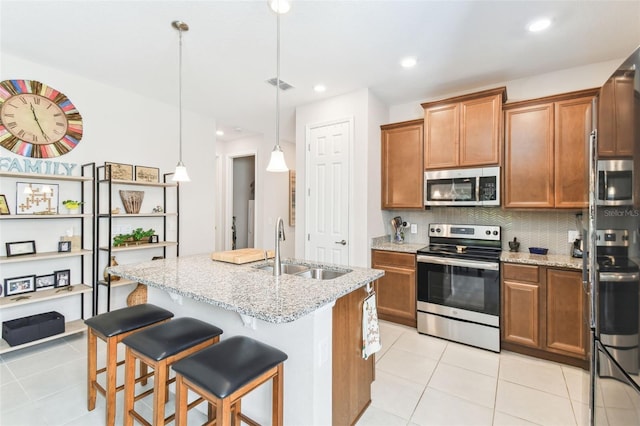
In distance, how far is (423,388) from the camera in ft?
7.41

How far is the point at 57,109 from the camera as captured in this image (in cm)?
302

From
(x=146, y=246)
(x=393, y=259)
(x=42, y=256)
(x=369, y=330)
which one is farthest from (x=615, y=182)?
(x=42, y=256)

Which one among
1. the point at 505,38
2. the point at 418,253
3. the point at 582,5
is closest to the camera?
the point at 582,5

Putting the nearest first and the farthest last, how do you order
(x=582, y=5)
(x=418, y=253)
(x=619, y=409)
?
(x=619, y=409) < (x=582, y=5) < (x=418, y=253)

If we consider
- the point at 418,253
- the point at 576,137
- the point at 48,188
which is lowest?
the point at 418,253

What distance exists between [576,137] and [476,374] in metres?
2.27

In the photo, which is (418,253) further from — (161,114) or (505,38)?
(161,114)

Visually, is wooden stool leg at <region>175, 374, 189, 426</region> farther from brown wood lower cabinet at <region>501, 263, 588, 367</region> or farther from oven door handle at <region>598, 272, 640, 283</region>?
brown wood lower cabinet at <region>501, 263, 588, 367</region>

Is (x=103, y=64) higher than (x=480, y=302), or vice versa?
(x=103, y=64)

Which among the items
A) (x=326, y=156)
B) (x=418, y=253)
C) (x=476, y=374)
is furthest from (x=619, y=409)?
(x=326, y=156)

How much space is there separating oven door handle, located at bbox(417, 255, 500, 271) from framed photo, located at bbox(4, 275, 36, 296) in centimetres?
384

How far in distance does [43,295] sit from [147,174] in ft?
5.31

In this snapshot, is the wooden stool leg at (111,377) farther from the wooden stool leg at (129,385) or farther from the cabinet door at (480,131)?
the cabinet door at (480,131)

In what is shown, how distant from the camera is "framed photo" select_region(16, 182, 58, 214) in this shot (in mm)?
2807
